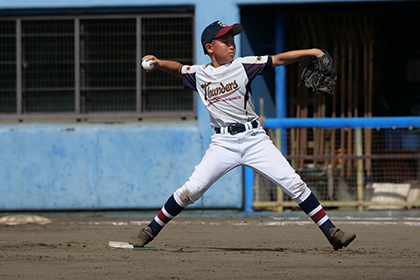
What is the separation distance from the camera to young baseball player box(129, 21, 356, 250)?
6.71 m

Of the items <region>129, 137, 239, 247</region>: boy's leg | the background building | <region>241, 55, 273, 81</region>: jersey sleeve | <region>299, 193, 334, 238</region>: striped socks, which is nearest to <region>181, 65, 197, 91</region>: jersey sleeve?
<region>241, 55, 273, 81</region>: jersey sleeve

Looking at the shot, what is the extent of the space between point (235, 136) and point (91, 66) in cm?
530

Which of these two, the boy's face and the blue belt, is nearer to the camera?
the blue belt

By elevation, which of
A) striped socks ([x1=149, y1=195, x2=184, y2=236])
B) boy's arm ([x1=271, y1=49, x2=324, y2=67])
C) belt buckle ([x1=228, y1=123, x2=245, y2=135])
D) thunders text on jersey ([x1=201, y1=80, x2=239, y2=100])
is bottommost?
striped socks ([x1=149, y1=195, x2=184, y2=236])

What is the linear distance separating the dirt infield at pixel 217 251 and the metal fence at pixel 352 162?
0.96 metres

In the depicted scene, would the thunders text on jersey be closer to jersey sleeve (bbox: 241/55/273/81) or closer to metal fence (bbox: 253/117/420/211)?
jersey sleeve (bbox: 241/55/273/81)

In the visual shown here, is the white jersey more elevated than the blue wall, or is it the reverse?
the white jersey

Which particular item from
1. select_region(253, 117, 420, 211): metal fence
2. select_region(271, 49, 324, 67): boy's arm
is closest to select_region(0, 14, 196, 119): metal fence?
select_region(253, 117, 420, 211): metal fence

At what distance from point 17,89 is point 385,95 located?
241 inches

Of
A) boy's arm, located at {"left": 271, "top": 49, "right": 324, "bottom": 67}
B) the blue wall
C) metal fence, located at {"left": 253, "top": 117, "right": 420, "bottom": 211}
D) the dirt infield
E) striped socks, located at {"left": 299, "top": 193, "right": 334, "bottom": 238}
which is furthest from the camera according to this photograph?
the blue wall

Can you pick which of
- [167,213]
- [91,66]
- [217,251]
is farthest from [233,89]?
[91,66]

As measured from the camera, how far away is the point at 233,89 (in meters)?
6.77

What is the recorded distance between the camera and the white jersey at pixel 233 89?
267 inches

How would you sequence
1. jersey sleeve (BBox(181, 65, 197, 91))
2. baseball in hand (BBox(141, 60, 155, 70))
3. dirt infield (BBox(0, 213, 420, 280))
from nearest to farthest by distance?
dirt infield (BBox(0, 213, 420, 280))
baseball in hand (BBox(141, 60, 155, 70))
jersey sleeve (BBox(181, 65, 197, 91))
